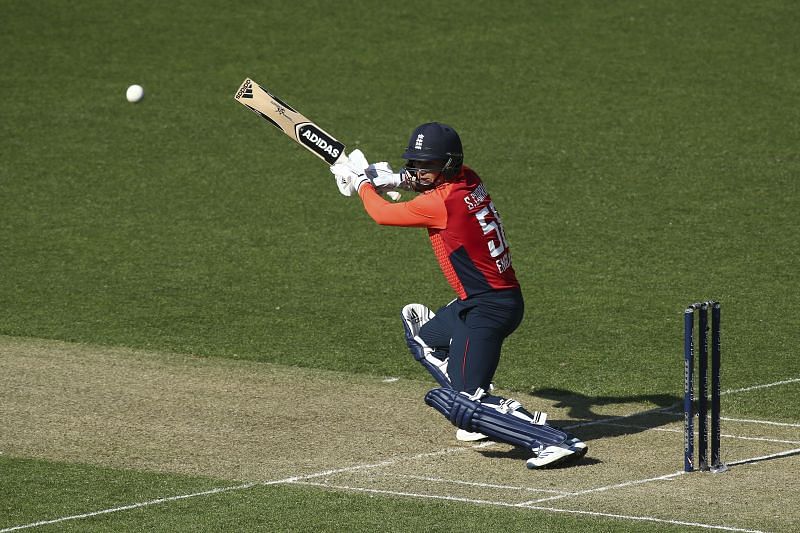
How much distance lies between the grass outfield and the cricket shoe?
36.7 inches

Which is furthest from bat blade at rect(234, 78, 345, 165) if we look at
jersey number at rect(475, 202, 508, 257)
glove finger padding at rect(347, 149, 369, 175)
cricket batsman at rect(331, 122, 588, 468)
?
jersey number at rect(475, 202, 508, 257)

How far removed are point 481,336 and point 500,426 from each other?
648 millimetres

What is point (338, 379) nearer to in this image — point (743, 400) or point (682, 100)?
point (743, 400)

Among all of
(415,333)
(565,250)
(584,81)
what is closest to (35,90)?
(584,81)

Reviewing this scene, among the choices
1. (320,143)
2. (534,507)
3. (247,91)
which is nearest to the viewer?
(534,507)

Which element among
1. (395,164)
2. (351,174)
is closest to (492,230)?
(351,174)

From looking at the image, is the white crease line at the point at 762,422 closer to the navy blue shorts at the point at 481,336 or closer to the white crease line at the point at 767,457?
the white crease line at the point at 767,457

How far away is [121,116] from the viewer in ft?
67.0

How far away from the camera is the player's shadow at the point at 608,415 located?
30.1ft

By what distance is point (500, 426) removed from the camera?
26.8 feet

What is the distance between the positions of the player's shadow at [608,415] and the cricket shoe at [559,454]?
2.73 ft

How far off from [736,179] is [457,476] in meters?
10.7

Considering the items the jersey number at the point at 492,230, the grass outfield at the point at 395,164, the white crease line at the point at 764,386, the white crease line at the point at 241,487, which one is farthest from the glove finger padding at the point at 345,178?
the white crease line at the point at 764,386

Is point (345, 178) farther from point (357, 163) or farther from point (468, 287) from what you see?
point (468, 287)
